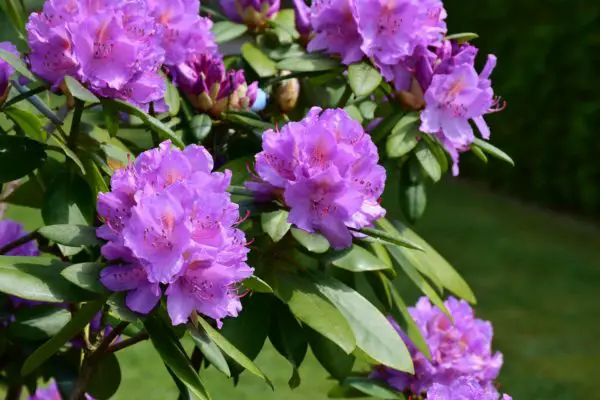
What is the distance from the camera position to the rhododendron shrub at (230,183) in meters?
1.17

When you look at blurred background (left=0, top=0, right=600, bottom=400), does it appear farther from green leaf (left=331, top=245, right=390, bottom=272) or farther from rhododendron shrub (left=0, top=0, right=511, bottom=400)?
green leaf (left=331, top=245, right=390, bottom=272)

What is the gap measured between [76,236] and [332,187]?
33 cm

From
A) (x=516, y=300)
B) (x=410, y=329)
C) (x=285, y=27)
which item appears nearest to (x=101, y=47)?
(x=285, y=27)

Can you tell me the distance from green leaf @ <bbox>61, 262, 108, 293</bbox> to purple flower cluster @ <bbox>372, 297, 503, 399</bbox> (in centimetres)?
91

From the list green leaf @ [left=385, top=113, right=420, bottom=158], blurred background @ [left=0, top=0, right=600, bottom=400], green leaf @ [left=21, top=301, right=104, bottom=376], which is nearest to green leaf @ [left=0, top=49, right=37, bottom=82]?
green leaf @ [left=21, top=301, right=104, bottom=376]

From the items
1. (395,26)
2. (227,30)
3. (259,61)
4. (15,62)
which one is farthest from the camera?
(227,30)

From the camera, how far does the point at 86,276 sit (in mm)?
1164

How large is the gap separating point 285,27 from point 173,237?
912 millimetres

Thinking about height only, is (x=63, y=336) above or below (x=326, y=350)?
above

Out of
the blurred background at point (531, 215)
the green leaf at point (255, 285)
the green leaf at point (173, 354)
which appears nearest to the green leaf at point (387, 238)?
the green leaf at point (255, 285)

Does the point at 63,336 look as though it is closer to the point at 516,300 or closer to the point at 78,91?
the point at 78,91

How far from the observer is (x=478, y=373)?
2.01 meters

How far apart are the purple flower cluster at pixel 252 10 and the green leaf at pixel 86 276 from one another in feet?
3.04

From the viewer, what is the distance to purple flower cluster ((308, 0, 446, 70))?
159 cm
